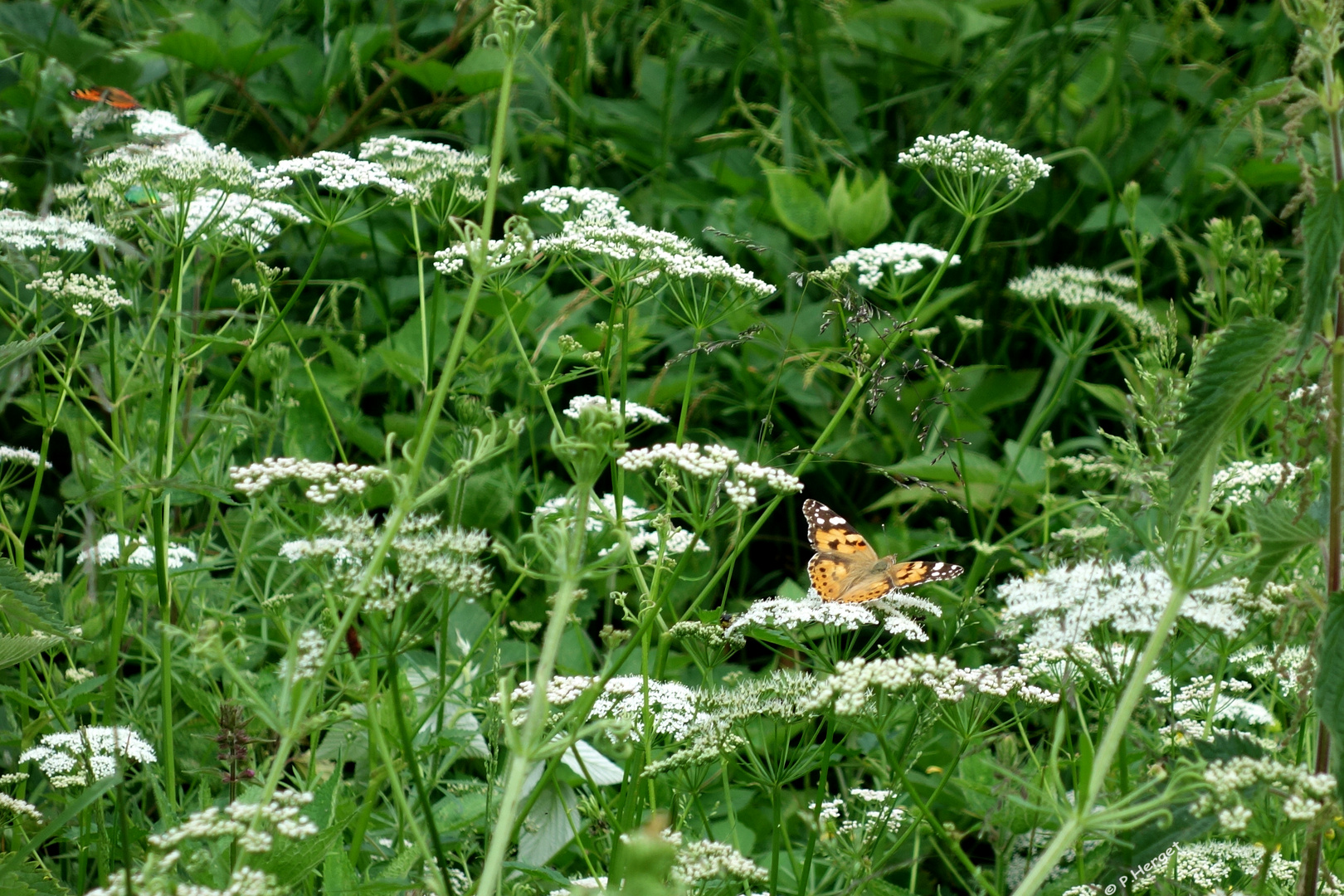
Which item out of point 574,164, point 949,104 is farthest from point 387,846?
point 949,104

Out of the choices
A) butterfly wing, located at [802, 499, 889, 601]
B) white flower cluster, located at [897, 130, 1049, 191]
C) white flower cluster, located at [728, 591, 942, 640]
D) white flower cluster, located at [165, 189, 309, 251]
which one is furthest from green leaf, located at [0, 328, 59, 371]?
white flower cluster, located at [897, 130, 1049, 191]

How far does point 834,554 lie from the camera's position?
8.63 ft

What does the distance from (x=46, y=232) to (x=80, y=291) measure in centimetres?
32

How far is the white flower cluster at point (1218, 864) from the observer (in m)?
1.81

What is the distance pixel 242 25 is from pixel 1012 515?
349cm

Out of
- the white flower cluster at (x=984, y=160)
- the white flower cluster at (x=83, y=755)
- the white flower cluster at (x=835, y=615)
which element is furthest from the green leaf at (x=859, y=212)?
the white flower cluster at (x=83, y=755)

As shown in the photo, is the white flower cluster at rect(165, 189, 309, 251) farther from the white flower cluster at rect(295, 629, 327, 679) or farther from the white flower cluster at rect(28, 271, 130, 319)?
the white flower cluster at rect(295, 629, 327, 679)

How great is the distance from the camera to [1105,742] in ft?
4.42

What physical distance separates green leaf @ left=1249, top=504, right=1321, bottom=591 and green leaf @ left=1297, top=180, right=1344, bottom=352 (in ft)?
0.91

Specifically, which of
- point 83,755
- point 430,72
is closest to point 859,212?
point 430,72

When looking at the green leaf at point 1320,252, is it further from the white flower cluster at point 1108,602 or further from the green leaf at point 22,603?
the green leaf at point 22,603

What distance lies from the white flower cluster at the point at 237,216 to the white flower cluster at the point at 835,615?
1.20 meters

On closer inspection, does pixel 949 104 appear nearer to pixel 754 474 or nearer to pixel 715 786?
pixel 715 786

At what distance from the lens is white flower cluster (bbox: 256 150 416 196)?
7.25 feet
